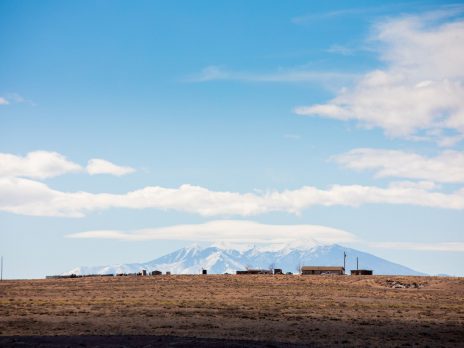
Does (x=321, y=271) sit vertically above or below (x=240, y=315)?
above

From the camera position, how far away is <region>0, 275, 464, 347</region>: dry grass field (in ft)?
147

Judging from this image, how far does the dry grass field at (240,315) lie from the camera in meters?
44.7

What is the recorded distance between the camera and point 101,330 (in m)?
48.0

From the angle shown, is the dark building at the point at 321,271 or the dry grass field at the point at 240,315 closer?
the dry grass field at the point at 240,315

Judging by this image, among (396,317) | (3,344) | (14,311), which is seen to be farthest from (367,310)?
(3,344)

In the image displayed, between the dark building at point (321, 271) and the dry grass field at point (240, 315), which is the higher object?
the dark building at point (321, 271)

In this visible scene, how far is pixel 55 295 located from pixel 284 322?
1627 inches

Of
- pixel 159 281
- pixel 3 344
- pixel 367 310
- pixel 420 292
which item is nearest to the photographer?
pixel 3 344

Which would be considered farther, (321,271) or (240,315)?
(321,271)

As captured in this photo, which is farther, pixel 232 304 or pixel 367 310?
pixel 232 304

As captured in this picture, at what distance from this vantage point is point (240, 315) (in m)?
58.5

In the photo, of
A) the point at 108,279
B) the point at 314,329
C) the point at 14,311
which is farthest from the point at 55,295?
the point at 314,329

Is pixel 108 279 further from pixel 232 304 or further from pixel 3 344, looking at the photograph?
pixel 3 344

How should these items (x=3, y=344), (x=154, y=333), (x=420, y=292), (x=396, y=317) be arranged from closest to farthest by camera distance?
(x=3, y=344) < (x=154, y=333) < (x=396, y=317) < (x=420, y=292)
